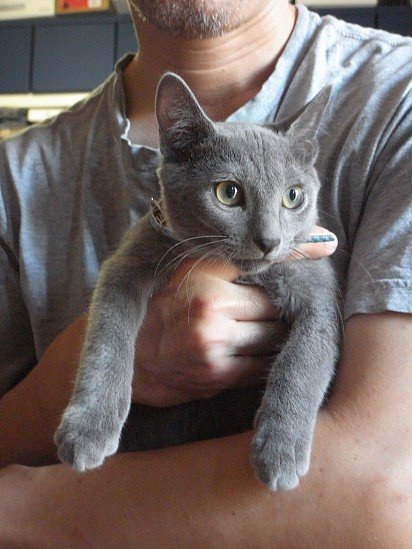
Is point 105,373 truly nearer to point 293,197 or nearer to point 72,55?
point 293,197

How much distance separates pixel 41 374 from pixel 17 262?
304 millimetres

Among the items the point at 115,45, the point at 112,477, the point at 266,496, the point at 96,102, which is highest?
the point at 96,102

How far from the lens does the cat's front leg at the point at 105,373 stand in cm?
77

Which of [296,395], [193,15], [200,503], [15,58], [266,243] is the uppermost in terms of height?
[193,15]

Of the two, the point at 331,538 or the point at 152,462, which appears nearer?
the point at 331,538

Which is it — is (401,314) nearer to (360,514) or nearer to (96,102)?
(360,514)

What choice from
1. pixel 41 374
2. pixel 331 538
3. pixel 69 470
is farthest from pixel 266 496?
pixel 41 374

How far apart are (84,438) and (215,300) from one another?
0.28 m

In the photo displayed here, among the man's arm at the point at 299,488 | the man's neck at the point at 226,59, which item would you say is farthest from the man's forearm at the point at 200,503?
the man's neck at the point at 226,59

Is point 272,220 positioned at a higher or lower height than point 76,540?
higher

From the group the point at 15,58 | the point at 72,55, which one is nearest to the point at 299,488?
the point at 72,55

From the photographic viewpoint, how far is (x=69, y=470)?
0.91 metres

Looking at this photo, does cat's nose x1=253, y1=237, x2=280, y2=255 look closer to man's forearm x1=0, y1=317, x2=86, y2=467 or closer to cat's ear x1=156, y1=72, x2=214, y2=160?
cat's ear x1=156, y1=72, x2=214, y2=160

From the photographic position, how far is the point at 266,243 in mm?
821
